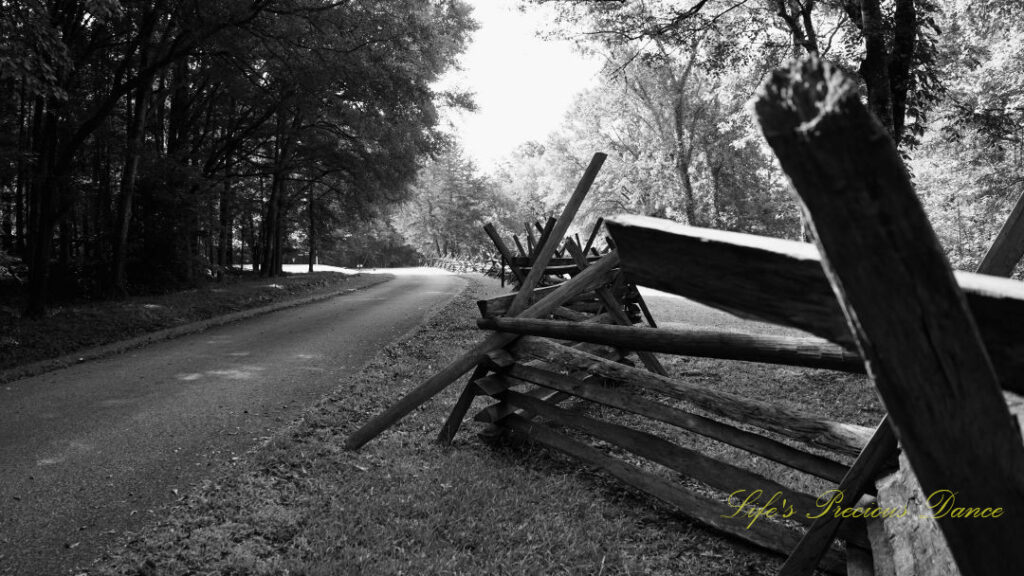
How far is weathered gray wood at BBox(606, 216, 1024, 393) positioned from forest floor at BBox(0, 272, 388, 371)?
11.0m

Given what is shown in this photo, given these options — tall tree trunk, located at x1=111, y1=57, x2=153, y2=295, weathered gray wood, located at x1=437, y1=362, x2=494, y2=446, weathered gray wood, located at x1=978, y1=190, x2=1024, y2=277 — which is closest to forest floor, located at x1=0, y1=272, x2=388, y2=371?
tall tree trunk, located at x1=111, y1=57, x2=153, y2=295

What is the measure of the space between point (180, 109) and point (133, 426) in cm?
1919

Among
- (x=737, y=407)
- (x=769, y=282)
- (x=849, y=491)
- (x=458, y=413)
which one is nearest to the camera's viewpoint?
(x=769, y=282)

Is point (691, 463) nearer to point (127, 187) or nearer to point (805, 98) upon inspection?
point (805, 98)

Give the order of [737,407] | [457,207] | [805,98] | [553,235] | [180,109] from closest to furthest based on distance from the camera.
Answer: [805,98]
[737,407]
[553,235]
[180,109]
[457,207]

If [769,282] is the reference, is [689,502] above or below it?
below

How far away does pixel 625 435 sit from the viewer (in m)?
4.54

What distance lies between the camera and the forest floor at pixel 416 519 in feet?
11.0

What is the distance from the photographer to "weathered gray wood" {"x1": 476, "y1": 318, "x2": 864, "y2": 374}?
2.25 meters

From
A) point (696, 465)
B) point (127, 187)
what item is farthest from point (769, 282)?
point (127, 187)

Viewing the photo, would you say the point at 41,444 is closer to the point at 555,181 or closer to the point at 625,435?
the point at 625,435

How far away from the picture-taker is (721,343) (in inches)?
114

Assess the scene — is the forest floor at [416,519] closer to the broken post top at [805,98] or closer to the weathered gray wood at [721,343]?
the weathered gray wood at [721,343]

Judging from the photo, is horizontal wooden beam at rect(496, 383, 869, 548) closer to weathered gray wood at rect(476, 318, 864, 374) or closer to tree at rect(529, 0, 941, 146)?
weathered gray wood at rect(476, 318, 864, 374)
